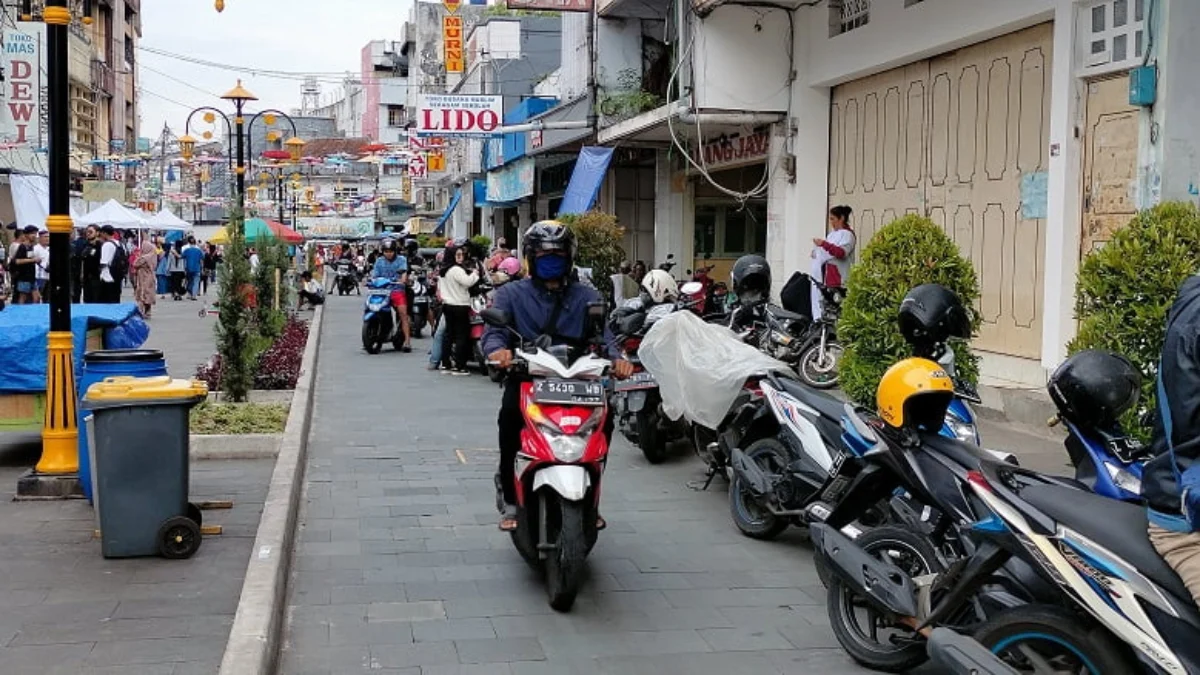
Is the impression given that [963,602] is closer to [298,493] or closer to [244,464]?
[298,493]

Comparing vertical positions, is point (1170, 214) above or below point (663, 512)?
above

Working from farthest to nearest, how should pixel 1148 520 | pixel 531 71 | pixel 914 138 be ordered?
1. pixel 531 71
2. pixel 914 138
3. pixel 1148 520

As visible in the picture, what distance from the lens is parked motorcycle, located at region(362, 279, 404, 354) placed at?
A: 17.6 metres

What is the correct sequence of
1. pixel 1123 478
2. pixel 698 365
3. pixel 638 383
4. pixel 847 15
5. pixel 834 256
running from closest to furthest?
pixel 1123 478 < pixel 698 365 < pixel 638 383 < pixel 834 256 < pixel 847 15

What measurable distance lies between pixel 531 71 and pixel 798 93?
20.5m

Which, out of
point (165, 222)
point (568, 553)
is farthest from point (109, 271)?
point (568, 553)

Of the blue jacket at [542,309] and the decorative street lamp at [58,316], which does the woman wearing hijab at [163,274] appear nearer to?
the decorative street lamp at [58,316]

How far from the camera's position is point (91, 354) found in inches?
264

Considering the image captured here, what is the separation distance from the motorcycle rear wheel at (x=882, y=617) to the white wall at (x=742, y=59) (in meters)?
11.2

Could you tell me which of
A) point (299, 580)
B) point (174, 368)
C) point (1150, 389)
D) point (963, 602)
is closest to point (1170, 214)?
point (1150, 389)

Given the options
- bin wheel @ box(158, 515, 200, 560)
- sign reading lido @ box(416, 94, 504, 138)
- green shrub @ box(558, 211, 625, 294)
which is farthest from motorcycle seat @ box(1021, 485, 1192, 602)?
sign reading lido @ box(416, 94, 504, 138)

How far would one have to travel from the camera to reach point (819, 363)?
11.4 metres

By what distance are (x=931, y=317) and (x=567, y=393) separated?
69.3 inches

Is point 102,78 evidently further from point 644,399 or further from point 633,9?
point 644,399
